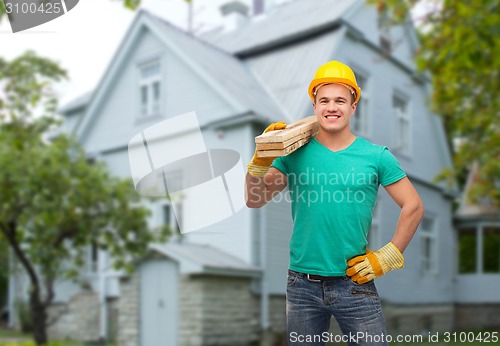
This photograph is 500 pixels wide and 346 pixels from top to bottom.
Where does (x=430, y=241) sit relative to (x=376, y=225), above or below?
below

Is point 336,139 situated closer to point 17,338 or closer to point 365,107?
point 365,107

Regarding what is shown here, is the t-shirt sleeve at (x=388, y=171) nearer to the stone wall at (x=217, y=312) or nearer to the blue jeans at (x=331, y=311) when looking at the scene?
the blue jeans at (x=331, y=311)

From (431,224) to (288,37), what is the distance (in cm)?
1002

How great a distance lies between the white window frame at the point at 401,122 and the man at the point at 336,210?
1315cm

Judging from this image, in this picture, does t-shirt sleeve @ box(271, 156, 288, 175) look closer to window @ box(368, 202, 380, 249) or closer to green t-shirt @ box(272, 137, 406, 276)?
green t-shirt @ box(272, 137, 406, 276)

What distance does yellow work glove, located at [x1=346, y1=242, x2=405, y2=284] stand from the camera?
172cm

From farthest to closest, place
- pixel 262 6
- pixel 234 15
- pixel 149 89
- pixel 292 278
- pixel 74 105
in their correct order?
pixel 74 105 → pixel 262 6 → pixel 234 15 → pixel 149 89 → pixel 292 278

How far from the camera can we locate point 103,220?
11781mm

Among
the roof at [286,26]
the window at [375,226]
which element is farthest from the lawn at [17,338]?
the window at [375,226]

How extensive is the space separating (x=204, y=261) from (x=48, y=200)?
3418mm

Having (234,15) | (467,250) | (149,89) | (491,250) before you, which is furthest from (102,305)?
(491,250)

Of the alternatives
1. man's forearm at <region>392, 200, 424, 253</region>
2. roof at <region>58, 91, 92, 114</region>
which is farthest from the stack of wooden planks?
roof at <region>58, 91, 92, 114</region>

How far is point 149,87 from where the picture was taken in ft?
51.2

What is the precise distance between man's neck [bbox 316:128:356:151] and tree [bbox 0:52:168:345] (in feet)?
30.4
